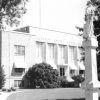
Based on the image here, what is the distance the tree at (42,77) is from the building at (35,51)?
1.92 m

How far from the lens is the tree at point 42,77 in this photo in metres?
39.2

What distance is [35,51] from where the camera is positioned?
43.9 m

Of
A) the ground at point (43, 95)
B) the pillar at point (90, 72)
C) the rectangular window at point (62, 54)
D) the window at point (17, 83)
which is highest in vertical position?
the rectangular window at point (62, 54)

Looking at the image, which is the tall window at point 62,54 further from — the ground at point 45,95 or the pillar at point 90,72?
the pillar at point 90,72

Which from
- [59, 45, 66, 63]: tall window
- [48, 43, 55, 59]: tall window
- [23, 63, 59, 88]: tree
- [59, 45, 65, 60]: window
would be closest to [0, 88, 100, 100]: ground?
[23, 63, 59, 88]: tree

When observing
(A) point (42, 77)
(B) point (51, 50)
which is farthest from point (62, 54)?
(A) point (42, 77)

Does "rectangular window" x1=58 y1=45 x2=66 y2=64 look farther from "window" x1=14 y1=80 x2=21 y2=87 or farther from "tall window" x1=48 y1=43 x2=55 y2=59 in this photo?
"window" x1=14 y1=80 x2=21 y2=87

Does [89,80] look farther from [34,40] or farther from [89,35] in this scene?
[34,40]

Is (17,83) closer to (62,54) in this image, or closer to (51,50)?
(51,50)

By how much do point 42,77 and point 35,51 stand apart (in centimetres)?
593

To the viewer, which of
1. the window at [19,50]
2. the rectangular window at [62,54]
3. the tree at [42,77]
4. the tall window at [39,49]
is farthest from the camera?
the rectangular window at [62,54]

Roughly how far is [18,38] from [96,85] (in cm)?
3181

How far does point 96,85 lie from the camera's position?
1054 cm

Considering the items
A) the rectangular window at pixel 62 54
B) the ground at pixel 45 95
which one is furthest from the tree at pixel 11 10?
the rectangular window at pixel 62 54
